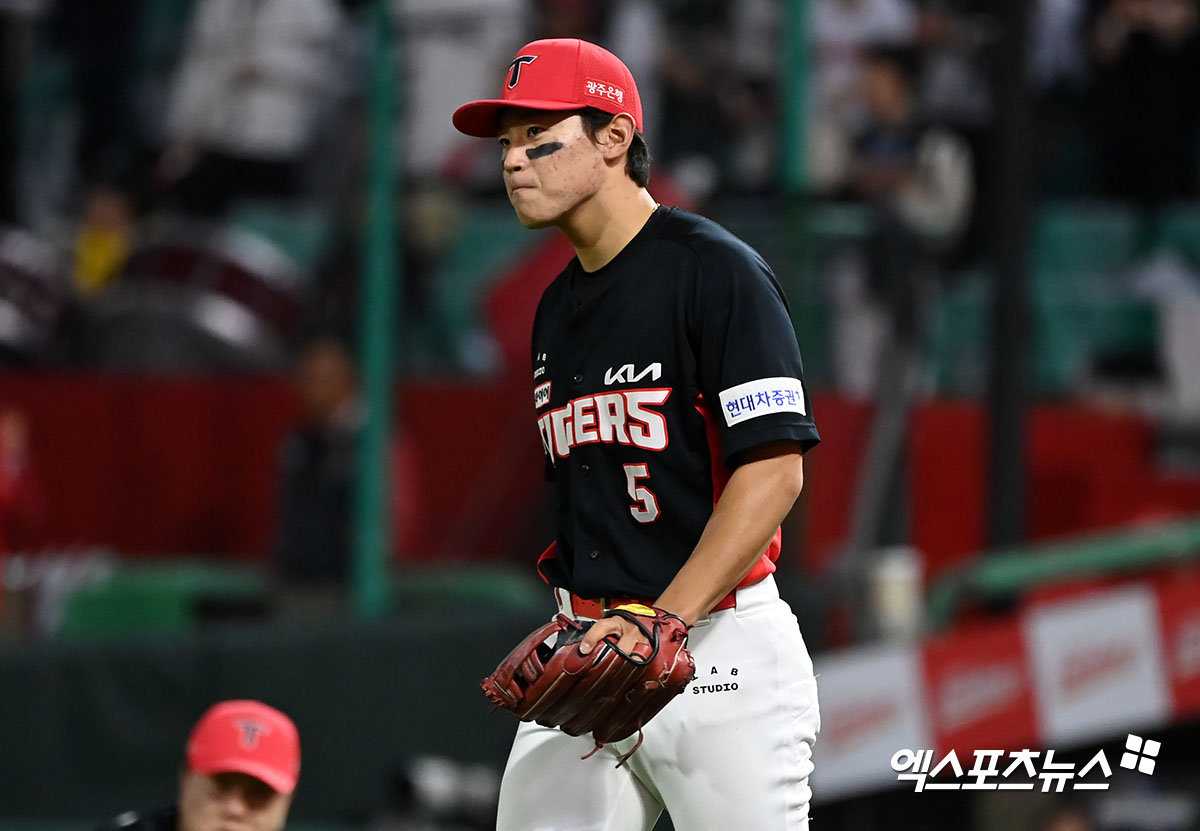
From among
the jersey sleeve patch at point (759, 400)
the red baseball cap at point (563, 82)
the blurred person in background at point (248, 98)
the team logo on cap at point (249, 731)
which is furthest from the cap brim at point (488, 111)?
the blurred person in background at point (248, 98)

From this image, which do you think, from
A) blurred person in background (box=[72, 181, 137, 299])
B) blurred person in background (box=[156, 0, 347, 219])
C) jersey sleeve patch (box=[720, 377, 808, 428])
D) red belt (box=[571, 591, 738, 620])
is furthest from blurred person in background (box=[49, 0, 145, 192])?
jersey sleeve patch (box=[720, 377, 808, 428])

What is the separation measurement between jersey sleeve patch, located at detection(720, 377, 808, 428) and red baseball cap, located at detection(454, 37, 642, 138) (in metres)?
0.54

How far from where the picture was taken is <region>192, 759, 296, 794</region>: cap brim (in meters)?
4.60

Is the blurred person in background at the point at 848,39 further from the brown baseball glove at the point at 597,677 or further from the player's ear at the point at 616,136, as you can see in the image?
the brown baseball glove at the point at 597,677

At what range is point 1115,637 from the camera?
26.5ft

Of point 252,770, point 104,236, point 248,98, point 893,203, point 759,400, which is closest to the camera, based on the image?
point 759,400

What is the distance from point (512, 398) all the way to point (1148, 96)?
4.14m

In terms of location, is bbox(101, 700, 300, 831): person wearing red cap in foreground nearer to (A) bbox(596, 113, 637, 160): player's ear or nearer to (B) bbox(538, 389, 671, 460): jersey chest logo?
(B) bbox(538, 389, 671, 460): jersey chest logo

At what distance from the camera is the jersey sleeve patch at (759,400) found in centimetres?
339

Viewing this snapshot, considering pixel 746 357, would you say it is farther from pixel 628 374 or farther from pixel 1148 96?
pixel 1148 96

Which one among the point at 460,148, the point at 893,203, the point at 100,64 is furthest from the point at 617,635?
the point at 100,64

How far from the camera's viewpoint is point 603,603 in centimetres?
358

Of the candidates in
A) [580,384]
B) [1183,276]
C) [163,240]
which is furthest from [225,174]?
[580,384]

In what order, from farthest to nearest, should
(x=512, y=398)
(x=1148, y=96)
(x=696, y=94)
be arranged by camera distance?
(x=1148, y=96) → (x=696, y=94) → (x=512, y=398)
